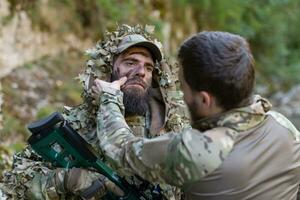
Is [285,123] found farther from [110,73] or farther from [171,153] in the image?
[110,73]

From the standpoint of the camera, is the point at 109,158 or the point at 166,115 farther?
the point at 166,115

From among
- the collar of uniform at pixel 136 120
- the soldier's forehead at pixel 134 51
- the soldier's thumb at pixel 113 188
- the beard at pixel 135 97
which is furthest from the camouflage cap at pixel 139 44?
the soldier's thumb at pixel 113 188

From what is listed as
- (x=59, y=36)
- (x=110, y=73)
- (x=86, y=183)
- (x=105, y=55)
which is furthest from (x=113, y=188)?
(x=59, y=36)

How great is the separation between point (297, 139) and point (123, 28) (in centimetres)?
178

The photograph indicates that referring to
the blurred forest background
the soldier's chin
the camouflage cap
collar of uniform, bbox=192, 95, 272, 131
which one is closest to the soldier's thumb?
the soldier's chin

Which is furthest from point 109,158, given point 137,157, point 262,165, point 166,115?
point 166,115

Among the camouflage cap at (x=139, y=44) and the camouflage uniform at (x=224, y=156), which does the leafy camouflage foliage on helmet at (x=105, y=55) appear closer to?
the camouflage cap at (x=139, y=44)

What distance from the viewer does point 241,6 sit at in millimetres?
17406

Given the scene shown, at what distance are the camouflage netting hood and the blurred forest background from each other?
148cm

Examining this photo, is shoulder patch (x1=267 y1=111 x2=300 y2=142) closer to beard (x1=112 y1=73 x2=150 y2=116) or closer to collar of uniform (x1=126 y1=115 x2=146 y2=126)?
beard (x1=112 y1=73 x2=150 y2=116)

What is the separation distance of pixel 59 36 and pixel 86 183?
7.70 meters

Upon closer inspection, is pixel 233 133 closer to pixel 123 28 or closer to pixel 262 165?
pixel 262 165

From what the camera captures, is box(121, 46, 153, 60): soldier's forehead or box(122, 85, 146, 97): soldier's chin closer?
box(122, 85, 146, 97): soldier's chin

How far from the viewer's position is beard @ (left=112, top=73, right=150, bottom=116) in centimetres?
360
